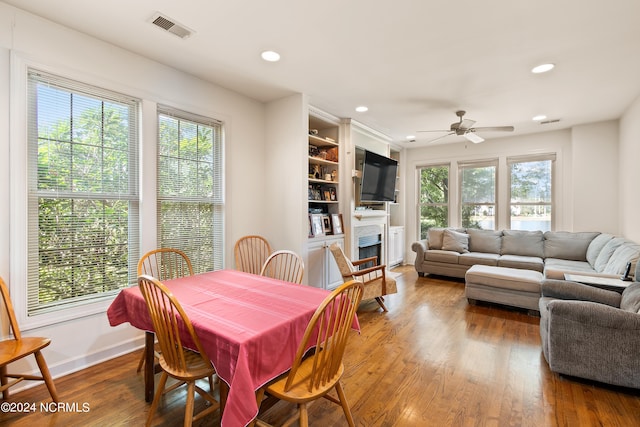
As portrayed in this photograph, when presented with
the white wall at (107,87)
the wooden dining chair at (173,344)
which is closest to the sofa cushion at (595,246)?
the white wall at (107,87)

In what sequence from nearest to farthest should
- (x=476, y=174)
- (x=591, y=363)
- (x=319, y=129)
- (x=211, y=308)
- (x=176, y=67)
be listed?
(x=211, y=308)
(x=591, y=363)
(x=176, y=67)
(x=319, y=129)
(x=476, y=174)

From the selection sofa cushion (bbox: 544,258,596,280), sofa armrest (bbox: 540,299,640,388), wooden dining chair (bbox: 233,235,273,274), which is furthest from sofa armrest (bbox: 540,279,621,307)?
wooden dining chair (bbox: 233,235,273,274)

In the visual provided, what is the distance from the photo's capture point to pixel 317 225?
3.85 m

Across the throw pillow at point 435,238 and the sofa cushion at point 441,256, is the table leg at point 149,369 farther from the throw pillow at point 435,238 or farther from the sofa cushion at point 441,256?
the throw pillow at point 435,238

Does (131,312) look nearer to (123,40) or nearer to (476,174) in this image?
(123,40)

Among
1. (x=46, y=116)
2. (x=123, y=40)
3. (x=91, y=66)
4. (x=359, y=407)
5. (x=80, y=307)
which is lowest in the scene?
(x=359, y=407)

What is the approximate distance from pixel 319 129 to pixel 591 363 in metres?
3.95

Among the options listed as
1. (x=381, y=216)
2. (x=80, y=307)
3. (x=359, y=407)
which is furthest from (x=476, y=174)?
(x=80, y=307)

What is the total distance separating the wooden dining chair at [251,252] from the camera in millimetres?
3386

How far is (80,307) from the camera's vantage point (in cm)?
230

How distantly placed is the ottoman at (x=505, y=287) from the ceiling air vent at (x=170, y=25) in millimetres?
4115

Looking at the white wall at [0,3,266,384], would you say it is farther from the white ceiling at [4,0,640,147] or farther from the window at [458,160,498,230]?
the window at [458,160,498,230]

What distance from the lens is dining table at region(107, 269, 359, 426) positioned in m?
1.20

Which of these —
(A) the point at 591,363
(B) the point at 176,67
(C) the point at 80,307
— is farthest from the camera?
(B) the point at 176,67
